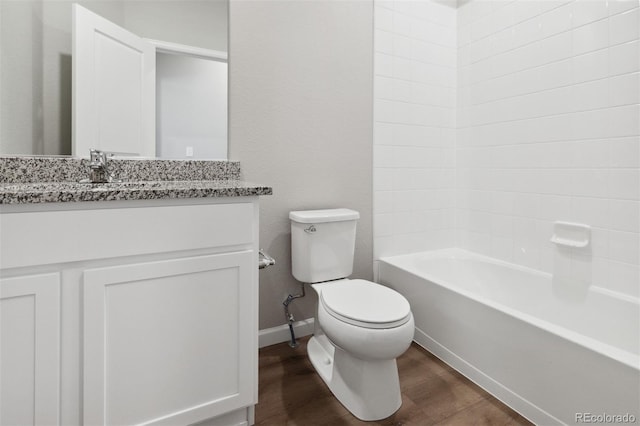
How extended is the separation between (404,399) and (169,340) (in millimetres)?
1006

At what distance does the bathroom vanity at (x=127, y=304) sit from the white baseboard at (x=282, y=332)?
0.63 m

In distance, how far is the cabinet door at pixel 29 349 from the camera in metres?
0.88

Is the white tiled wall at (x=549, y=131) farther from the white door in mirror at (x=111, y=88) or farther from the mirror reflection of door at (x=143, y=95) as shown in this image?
the white door in mirror at (x=111, y=88)

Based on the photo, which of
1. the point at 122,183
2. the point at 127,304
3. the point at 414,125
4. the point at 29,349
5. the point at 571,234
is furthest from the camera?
the point at 414,125

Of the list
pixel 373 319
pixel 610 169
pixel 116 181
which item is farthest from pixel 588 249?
pixel 116 181

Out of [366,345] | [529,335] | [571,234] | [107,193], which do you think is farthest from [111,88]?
[571,234]

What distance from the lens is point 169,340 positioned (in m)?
1.08

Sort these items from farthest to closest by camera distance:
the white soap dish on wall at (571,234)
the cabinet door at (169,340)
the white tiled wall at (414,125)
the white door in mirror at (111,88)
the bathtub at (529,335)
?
the white tiled wall at (414,125), the white soap dish on wall at (571,234), the white door in mirror at (111,88), the bathtub at (529,335), the cabinet door at (169,340)

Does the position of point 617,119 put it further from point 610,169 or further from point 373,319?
point 373,319

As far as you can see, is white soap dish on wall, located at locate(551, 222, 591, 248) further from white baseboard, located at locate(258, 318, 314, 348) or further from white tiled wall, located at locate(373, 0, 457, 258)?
white baseboard, located at locate(258, 318, 314, 348)

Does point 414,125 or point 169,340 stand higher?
point 414,125

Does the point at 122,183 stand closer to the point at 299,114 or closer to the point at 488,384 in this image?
the point at 299,114

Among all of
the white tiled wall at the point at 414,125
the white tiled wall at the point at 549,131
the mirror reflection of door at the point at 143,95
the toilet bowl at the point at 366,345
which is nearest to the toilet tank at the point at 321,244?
the toilet bowl at the point at 366,345

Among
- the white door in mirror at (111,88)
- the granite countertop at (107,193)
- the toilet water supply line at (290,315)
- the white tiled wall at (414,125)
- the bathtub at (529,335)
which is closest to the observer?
the granite countertop at (107,193)
